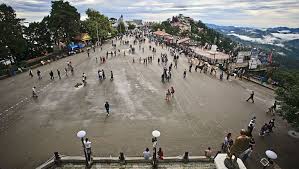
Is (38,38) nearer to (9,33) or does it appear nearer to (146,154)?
(9,33)

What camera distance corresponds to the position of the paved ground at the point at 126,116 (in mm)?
12734

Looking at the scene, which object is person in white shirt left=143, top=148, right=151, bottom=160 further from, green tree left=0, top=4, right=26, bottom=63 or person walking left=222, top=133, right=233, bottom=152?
green tree left=0, top=4, right=26, bottom=63

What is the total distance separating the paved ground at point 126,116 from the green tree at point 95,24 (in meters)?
30.9

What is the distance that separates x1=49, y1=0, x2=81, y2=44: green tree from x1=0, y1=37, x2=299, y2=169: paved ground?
2020 cm

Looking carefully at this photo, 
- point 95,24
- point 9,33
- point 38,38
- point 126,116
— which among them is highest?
point 95,24

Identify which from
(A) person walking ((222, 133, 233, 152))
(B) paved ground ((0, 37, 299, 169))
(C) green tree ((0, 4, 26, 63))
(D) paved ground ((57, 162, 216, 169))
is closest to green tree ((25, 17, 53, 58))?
(C) green tree ((0, 4, 26, 63))

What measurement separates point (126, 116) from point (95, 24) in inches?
1754

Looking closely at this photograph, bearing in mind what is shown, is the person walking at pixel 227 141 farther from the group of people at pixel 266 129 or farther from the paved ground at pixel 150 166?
the group of people at pixel 266 129

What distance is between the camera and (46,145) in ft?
42.2

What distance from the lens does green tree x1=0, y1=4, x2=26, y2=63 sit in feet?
103

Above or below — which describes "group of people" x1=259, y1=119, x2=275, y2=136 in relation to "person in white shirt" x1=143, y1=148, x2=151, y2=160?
below

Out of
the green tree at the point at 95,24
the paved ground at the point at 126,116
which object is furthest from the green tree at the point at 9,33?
the green tree at the point at 95,24

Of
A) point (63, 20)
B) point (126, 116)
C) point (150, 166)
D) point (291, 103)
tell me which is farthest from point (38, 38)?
point (291, 103)

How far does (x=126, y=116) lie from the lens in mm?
16656
